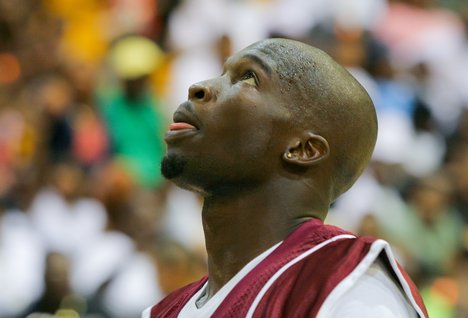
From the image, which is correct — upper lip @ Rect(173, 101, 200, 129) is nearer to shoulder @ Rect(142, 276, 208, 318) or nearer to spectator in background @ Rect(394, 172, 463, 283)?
shoulder @ Rect(142, 276, 208, 318)

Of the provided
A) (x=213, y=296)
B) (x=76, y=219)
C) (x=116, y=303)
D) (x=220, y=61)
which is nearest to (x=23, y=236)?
(x=76, y=219)

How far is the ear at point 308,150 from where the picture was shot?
3.14 m

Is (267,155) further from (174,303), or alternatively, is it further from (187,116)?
(174,303)

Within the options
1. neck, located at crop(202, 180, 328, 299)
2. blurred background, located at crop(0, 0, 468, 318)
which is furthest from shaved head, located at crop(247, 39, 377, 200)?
blurred background, located at crop(0, 0, 468, 318)

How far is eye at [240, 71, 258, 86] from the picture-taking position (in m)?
3.22

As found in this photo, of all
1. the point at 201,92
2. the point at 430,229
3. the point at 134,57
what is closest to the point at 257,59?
the point at 201,92

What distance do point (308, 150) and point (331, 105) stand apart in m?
0.14

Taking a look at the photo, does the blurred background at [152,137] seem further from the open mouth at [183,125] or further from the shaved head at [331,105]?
the shaved head at [331,105]

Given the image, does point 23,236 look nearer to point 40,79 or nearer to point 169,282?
point 169,282

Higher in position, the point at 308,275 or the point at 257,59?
the point at 257,59

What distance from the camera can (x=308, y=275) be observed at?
2.89m

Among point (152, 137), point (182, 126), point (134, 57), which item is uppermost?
point (182, 126)

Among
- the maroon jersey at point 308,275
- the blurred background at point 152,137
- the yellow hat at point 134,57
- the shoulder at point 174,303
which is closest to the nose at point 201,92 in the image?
the maroon jersey at point 308,275

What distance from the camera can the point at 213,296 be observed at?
3.20m
